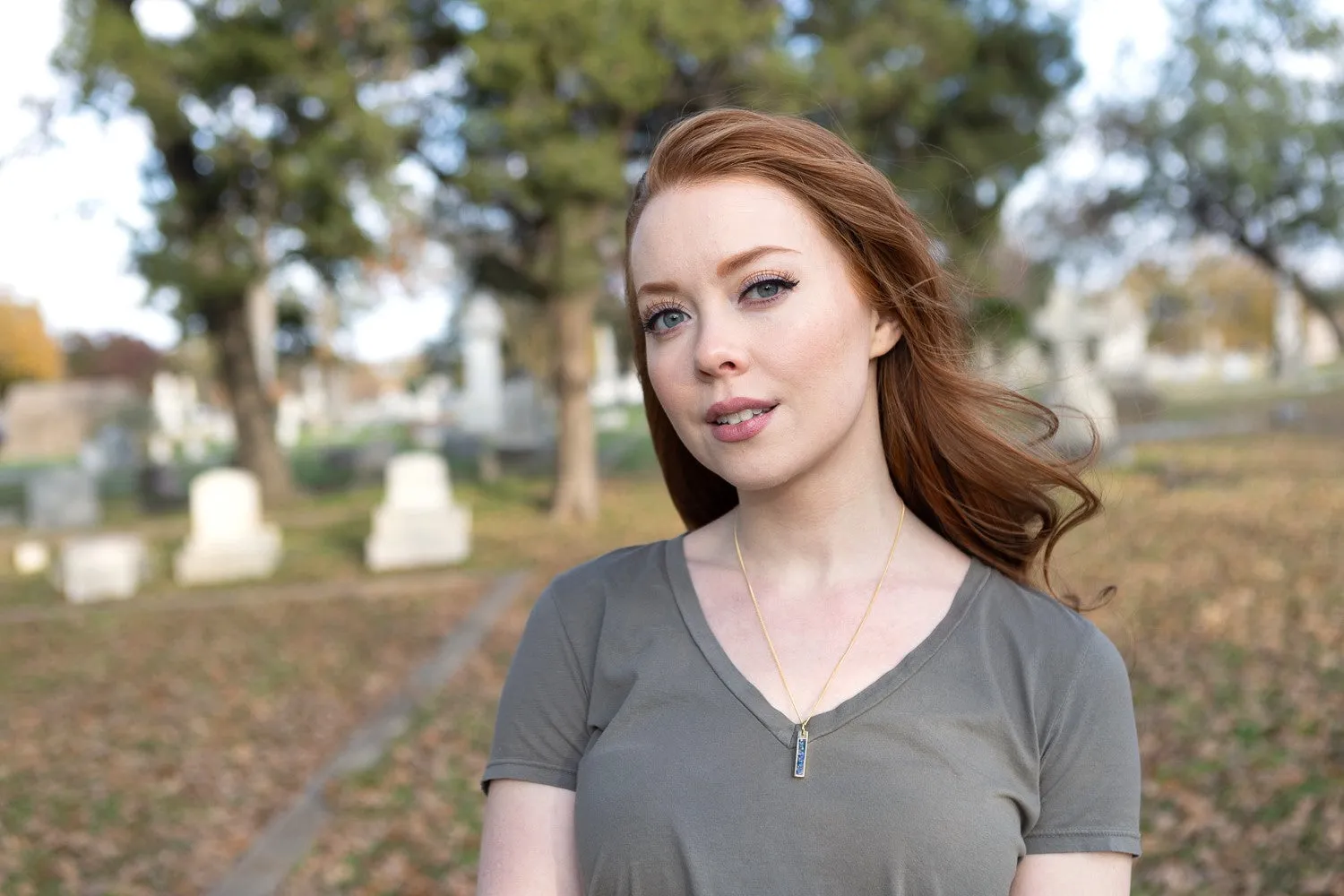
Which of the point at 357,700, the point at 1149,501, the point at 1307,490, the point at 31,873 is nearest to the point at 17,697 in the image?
the point at 357,700

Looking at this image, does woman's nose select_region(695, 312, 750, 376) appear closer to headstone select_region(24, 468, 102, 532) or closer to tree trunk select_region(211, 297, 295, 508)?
tree trunk select_region(211, 297, 295, 508)

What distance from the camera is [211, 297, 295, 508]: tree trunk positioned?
63.1 feet

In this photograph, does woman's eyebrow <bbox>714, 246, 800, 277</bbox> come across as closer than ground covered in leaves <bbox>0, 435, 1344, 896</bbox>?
Yes

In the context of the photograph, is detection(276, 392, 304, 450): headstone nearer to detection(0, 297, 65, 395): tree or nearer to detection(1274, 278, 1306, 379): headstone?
detection(0, 297, 65, 395): tree

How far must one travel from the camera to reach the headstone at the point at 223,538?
12.8m

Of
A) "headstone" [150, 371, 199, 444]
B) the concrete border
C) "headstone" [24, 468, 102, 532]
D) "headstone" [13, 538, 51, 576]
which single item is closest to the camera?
the concrete border

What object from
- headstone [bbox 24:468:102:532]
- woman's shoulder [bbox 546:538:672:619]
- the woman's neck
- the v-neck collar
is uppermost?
headstone [bbox 24:468:102:532]

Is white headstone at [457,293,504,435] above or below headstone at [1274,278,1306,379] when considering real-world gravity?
below

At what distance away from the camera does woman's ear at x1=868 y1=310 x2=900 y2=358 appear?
5.93ft

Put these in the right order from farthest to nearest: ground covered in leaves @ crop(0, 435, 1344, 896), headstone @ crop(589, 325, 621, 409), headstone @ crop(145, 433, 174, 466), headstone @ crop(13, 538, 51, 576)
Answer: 1. headstone @ crop(589, 325, 621, 409)
2. headstone @ crop(145, 433, 174, 466)
3. headstone @ crop(13, 538, 51, 576)
4. ground covered in leaves @ crop(0, 435, 1344, 896)

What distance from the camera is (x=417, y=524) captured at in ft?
43.3

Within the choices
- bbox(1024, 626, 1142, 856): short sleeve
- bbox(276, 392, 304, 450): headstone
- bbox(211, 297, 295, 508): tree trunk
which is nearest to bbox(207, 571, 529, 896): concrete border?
bbox(1024, 626, 1142, 856): short sleeve

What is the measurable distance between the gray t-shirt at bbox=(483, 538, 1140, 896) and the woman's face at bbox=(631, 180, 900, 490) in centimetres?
29

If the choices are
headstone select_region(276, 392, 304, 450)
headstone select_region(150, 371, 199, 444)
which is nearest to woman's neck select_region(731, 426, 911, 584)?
headstone select_region(150, 371, 199, 444)
